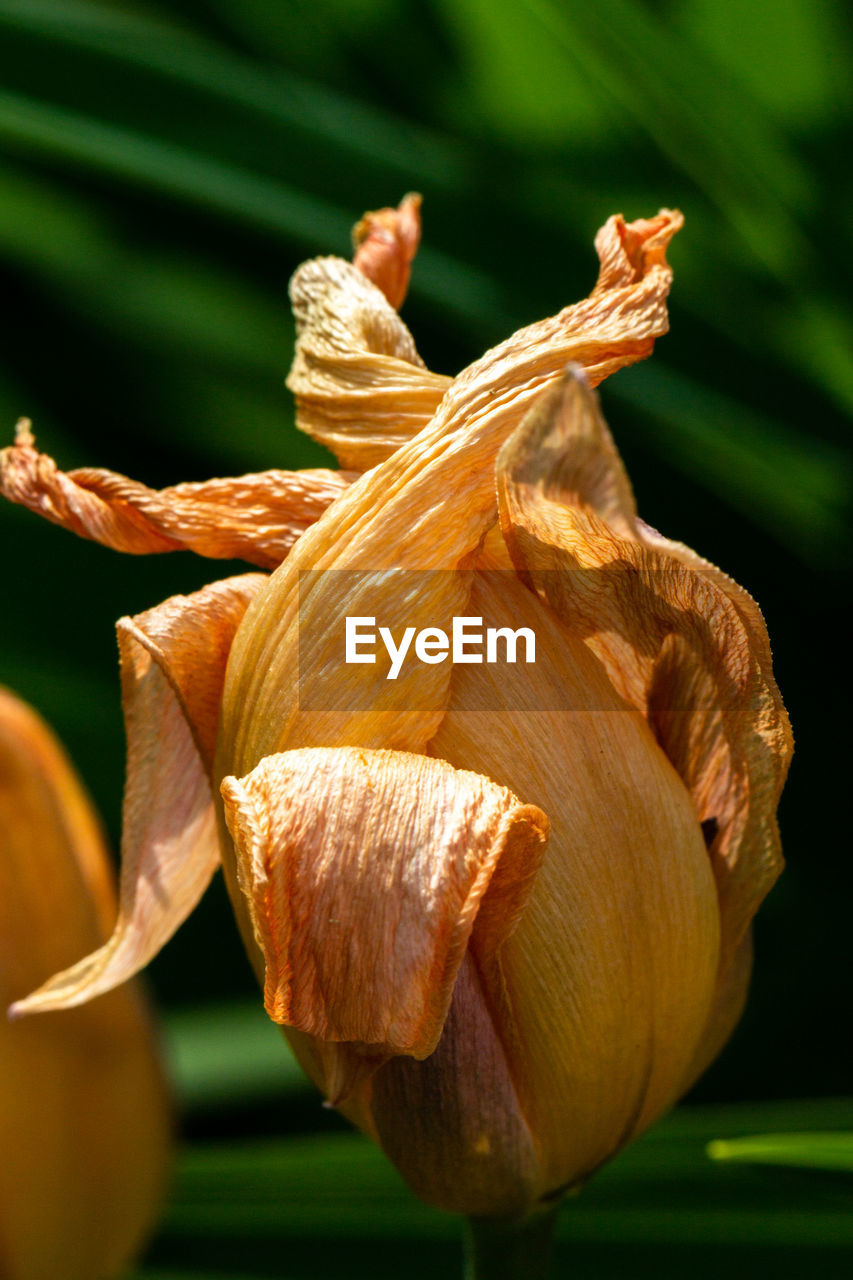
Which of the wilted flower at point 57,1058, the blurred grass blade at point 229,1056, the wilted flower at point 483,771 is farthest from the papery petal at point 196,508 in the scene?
the blurred grass blade at point 229,1056

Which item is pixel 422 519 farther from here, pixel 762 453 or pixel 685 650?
pixel 762 453

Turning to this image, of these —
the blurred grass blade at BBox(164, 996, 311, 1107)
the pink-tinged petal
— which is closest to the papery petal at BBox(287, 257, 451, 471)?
the pink-tinged petal

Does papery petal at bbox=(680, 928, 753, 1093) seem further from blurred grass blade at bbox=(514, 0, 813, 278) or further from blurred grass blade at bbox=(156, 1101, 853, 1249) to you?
blurred grass blade at bbox=(514, 0, 813, 278)

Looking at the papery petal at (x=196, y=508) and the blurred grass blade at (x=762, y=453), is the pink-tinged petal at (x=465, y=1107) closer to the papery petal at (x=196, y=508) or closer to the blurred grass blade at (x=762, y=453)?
the papery petal at (x=196, y=508)

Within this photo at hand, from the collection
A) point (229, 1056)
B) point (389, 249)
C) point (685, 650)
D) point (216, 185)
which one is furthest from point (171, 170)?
point (229, 1056)

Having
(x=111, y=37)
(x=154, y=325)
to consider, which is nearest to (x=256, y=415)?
(x=154, y=325)
